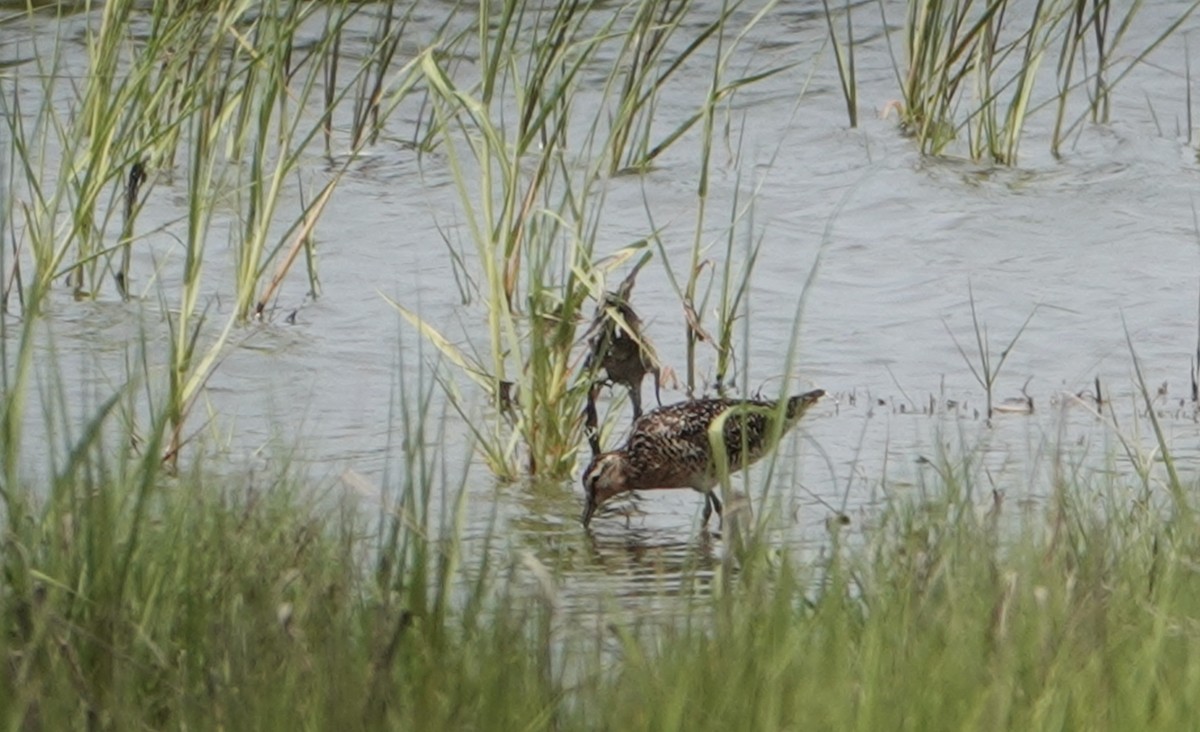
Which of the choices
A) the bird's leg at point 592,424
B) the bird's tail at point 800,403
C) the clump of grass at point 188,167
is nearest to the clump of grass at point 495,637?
the clump of grass at point 188,167

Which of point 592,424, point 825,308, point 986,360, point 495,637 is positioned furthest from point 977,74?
point 495,637

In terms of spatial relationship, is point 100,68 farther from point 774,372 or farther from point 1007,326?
point 1007,326

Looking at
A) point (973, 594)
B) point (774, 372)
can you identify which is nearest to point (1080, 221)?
point (774, 372)

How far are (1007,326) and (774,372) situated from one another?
0.96 meters

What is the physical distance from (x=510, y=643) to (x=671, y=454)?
93.9 inches

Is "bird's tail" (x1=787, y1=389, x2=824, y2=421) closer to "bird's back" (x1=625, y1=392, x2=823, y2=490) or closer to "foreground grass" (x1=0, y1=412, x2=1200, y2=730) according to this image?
"bird's back" (x1=625, y1=392, x2=823, y2=490)

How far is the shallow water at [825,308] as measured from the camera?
545 cm

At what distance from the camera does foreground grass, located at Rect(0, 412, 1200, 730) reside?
2.76 metres

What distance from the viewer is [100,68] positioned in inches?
236

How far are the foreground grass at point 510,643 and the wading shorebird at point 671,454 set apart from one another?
1.78 metres

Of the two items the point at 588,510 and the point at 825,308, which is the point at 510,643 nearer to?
the point at 588,510

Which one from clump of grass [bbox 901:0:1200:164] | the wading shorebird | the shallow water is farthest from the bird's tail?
clump of grass [bbox 901:0:1200:164]

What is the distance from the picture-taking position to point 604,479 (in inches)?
208

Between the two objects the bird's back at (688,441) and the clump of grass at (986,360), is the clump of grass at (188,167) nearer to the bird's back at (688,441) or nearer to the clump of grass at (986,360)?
the bird's back at (688,441)
